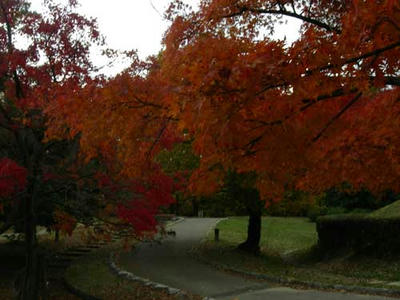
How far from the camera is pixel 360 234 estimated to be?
17500 millimetres

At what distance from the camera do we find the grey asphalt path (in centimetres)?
1152

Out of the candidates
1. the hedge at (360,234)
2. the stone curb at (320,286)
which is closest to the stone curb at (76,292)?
the stone curb at (320,286)

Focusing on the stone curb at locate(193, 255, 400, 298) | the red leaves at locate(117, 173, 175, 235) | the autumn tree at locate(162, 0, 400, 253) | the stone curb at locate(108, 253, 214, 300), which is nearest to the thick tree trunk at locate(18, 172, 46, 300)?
the red leaves at locate(117, 173, 175, 235)

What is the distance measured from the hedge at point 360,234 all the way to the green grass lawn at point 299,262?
0.43 metres

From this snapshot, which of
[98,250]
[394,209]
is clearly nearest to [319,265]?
[394,209]

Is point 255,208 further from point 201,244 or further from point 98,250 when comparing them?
point 98,250

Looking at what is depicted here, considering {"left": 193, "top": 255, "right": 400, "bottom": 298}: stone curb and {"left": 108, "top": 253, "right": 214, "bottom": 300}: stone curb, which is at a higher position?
{"left": 193, "top": 255, "right": 400, "bottom": 298}: stone curb

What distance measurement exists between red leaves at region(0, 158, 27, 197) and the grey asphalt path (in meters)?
4.59

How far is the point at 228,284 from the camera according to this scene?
1327cm

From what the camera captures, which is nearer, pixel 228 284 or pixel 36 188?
pixel 36 188

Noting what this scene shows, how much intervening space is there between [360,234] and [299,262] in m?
3.10

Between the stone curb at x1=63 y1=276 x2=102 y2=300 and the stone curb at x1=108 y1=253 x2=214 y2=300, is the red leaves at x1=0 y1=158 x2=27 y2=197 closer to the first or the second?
the stone curb at x1=63 y1=276 x2=102 y2=300

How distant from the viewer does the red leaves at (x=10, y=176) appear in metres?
9.46

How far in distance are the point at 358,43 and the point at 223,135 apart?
5.30 feet
